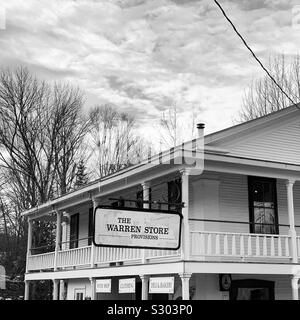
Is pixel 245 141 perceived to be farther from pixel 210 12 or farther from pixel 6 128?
pixel 6 128

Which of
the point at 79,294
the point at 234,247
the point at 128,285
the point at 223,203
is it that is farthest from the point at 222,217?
the point at 79,294

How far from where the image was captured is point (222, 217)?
1524 centimetres

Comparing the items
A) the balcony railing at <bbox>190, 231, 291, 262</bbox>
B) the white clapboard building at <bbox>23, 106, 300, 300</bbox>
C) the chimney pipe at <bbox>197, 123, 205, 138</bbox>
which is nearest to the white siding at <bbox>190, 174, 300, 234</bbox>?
the white clapboard building at <bbox>23, 106, 300, 300</bbox>

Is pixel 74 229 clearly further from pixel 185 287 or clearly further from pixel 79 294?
pixel 185 287

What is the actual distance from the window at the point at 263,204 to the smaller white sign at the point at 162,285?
3734 millimetres

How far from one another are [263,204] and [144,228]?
704 cm

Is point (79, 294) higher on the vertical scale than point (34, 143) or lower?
lower

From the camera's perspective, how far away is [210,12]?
10.3 m

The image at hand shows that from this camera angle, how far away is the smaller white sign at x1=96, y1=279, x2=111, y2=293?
16266 mm

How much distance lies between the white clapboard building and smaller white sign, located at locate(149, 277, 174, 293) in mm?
25

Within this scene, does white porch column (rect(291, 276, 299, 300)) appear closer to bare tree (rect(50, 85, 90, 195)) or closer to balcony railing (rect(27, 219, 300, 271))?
balcony railing (rect(27, 219, 300, 271))

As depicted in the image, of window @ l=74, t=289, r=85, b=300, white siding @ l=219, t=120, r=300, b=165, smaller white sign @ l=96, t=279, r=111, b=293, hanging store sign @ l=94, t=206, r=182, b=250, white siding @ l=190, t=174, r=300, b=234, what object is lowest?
window @ l=74, t=289, r=85, b=300
